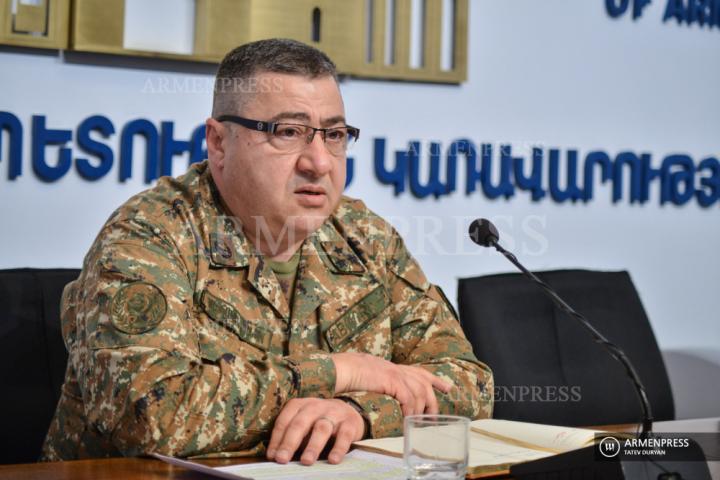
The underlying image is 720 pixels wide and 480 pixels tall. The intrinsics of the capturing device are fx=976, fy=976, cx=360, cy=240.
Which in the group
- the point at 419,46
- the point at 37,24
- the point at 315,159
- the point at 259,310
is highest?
the point at 419,46

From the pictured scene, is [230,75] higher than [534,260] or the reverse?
higher

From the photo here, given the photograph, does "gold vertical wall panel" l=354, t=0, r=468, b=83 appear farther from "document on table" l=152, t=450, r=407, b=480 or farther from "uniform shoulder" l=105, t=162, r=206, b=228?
"document on table" l=152, t=450, r=407, b=480

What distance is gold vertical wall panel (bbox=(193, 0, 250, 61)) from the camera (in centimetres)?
324

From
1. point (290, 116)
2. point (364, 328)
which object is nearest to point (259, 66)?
point (290, 116)

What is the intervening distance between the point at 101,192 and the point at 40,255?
279 mm

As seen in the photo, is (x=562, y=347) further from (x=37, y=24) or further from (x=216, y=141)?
(x=37, y=24)

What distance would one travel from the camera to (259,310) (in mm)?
2135

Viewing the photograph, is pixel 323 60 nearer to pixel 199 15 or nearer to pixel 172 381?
pixel 172 381

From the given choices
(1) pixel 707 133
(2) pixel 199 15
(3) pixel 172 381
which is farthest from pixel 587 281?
(1) pixel 707 133

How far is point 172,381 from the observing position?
68.0 inches

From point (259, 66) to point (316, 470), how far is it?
98 centimetres

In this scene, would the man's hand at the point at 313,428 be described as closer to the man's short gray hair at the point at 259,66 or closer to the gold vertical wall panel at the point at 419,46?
the man's short gray hair at the point at 259,66

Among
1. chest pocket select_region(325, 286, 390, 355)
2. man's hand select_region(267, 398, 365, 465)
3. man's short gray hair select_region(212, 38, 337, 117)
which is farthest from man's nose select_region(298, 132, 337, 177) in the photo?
man's hand select_region(267, 398, 365, 465)

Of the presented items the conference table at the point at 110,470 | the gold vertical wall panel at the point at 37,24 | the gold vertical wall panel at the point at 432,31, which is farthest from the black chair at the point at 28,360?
the gold vertical wall panel at the point at 432,31
